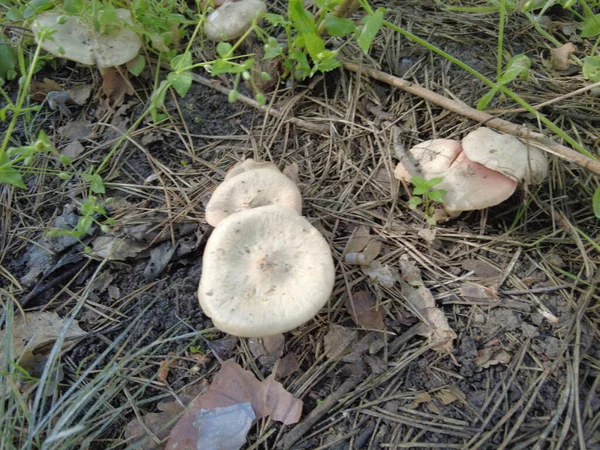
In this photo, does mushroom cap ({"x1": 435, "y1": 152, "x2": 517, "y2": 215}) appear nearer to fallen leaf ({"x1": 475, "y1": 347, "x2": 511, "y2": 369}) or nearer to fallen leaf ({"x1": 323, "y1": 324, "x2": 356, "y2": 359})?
fallen leaf ({"x1": 475, "y1": 347, "x2": 511, "y2": 369})

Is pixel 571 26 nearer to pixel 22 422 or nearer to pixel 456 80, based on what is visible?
pixel 456 80

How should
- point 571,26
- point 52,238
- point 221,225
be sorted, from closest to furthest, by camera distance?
point 221,225, point 52,238, point 571,26

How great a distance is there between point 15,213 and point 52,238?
373 millimetres

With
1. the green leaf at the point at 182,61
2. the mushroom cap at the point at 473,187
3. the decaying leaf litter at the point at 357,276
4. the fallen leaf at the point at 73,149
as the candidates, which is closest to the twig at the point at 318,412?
the decaying leaf litter at the point at 357,276

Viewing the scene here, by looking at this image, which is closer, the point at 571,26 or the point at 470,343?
the point at 470,343

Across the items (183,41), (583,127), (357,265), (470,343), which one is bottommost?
(470,343)

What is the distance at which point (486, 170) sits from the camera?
2.40 meters

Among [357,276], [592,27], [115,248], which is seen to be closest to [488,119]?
[592,27]

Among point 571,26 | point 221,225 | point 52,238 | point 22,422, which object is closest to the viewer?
point 22,422

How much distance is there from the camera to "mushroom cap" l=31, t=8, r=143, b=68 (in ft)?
9.21

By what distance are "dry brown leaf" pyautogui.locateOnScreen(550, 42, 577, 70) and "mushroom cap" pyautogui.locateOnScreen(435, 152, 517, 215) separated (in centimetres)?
130

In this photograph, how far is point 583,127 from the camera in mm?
2732

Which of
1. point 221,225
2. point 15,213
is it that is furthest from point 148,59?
point 221,225

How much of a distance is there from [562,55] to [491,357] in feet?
7.47
